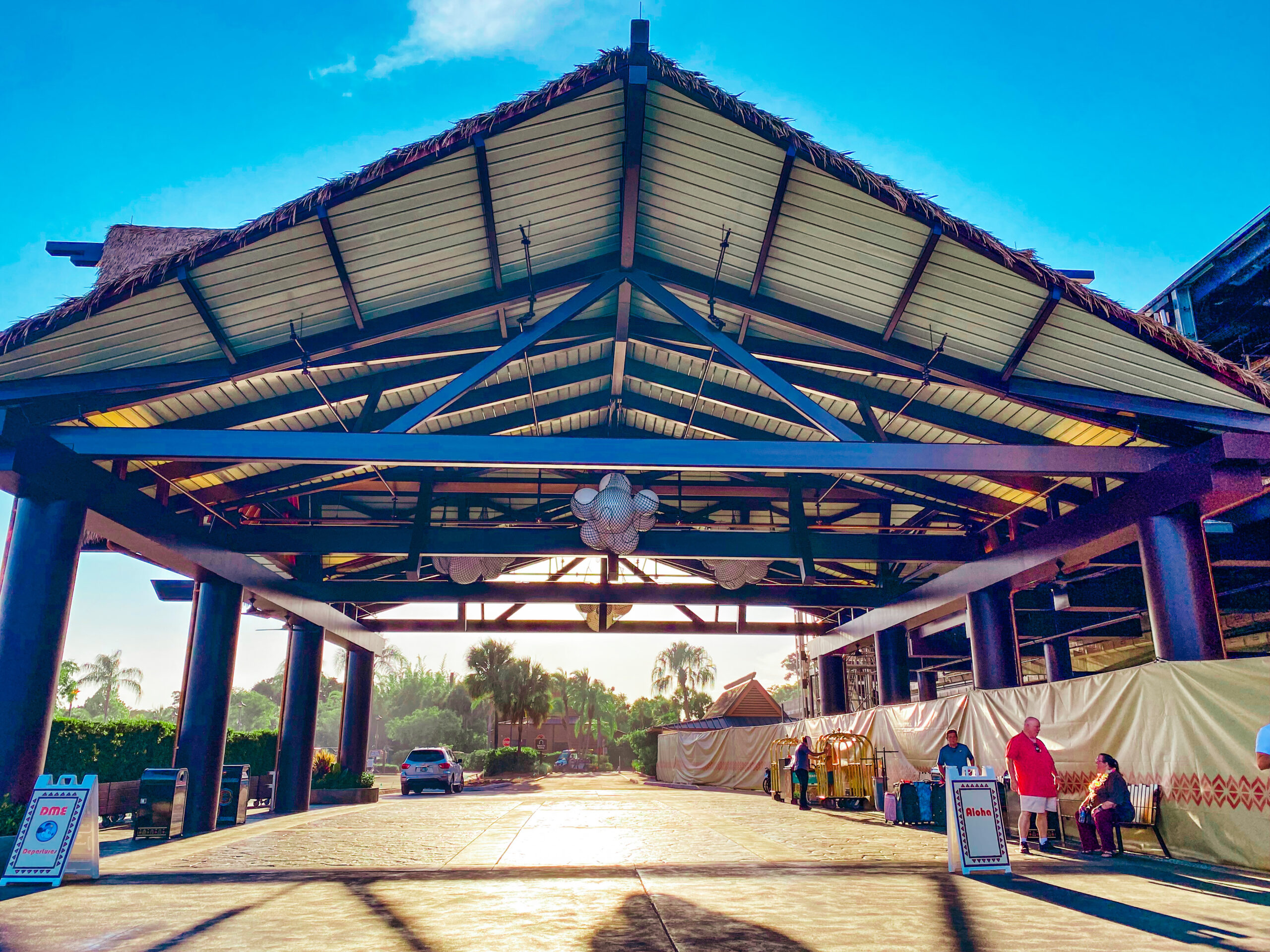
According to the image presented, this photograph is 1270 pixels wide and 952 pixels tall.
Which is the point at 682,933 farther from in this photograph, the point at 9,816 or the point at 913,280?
the point at 913,280

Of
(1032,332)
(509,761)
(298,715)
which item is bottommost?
(509,761)

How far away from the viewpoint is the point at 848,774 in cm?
1730

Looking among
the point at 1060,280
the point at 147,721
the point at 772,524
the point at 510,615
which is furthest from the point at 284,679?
the point at 1060,280

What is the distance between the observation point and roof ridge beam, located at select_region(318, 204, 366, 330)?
9.05 meters

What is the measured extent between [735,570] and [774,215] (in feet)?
26.0

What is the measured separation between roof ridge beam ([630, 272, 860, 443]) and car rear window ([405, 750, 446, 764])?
22.5 m

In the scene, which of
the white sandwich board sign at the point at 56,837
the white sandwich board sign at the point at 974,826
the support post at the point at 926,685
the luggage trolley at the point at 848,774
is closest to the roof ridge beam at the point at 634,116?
the white sandwich board sign at the point at 974,826

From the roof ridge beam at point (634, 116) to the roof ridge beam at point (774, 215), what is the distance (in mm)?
1597

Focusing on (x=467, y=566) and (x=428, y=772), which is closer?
(x=467, y=566)

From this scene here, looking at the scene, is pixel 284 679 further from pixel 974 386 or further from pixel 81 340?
pixel 974 386

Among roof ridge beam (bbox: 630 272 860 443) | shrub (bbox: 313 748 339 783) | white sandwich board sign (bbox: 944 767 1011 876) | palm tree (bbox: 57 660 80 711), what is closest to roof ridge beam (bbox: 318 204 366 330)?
roof ridge beam (bbox: 630 272 860 443)

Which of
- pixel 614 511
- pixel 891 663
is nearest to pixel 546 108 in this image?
pixel 614 511

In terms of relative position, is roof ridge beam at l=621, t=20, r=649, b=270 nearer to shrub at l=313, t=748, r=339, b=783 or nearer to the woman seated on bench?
the woman seated on bench

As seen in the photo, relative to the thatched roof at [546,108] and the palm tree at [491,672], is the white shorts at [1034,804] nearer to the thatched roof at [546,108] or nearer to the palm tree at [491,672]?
the thatched roof at [546,108]
